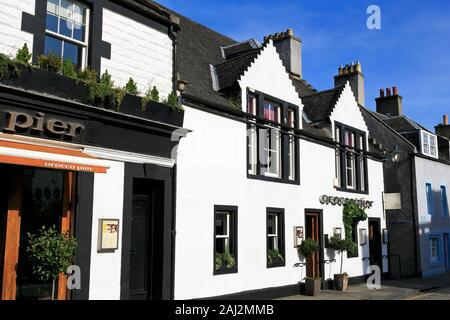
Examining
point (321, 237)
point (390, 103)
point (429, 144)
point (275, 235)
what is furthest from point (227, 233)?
point (390, 103)

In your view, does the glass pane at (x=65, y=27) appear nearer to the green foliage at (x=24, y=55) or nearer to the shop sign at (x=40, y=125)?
the green foliage at (x=24, y=55)

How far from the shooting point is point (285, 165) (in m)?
14.2

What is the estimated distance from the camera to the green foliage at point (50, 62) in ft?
26.8

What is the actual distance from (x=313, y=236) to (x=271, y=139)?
12.7ft

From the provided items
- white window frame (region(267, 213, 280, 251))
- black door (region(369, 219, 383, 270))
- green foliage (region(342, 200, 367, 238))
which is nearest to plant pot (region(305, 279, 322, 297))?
white window frame (region(267, 213, 280, 251))

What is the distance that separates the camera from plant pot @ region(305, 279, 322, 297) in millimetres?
13781

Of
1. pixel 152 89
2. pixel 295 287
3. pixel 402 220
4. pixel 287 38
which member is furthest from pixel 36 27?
pixel 402 220

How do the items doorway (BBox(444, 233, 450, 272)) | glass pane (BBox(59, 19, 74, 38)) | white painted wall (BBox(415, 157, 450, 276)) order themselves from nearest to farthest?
glass pane (BBox(59, 19, 74, 38)) → white painted wall (BBox(415, 157, 450, 276)) → doorway (BBox(444, 233, 450, 272))

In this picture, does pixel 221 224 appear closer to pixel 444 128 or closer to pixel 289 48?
pixel 289 48

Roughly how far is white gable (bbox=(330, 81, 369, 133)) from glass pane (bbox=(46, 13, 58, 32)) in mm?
11034

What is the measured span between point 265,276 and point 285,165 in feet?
11.3

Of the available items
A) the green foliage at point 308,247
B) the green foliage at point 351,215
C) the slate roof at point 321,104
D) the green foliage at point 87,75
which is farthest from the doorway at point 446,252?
the green foliage at point 87,75

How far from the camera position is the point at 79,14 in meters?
9.35

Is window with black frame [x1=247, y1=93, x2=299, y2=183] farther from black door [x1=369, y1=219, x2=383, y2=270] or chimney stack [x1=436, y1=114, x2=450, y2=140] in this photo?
chimney stack [x1=436, y1=114, x2=450, y2=140]
